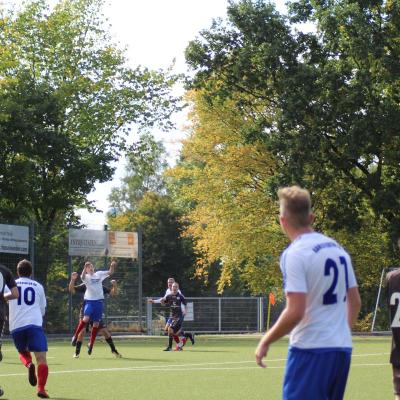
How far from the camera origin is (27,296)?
1434 centimetres

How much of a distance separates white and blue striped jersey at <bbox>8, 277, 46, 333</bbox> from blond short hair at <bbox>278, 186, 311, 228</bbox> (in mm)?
8609

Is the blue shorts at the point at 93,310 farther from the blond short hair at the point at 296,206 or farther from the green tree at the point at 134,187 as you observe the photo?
the green tree at the point at 134,187

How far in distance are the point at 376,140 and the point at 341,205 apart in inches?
153

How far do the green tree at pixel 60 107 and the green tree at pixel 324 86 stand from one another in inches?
276

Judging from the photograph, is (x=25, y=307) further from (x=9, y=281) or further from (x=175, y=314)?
(x=175, y=314)

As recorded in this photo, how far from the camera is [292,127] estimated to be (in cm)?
4306

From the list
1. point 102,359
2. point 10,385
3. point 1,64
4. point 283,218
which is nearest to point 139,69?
point 1,64

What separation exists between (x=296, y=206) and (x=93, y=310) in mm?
19079

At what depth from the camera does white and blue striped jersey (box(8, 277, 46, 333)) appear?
1425cm

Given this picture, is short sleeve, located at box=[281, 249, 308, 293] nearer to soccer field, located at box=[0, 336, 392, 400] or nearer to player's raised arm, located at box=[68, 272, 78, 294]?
soccer field, located at box=[0, 336, 392, 400]

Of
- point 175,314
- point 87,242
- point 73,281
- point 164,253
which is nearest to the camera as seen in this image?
point 73,281

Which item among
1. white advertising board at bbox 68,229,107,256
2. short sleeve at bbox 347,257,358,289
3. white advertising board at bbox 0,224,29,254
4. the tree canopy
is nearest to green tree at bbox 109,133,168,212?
the tree canopy

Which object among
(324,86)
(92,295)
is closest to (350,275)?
(92,295)

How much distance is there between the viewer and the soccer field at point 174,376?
562 inches
